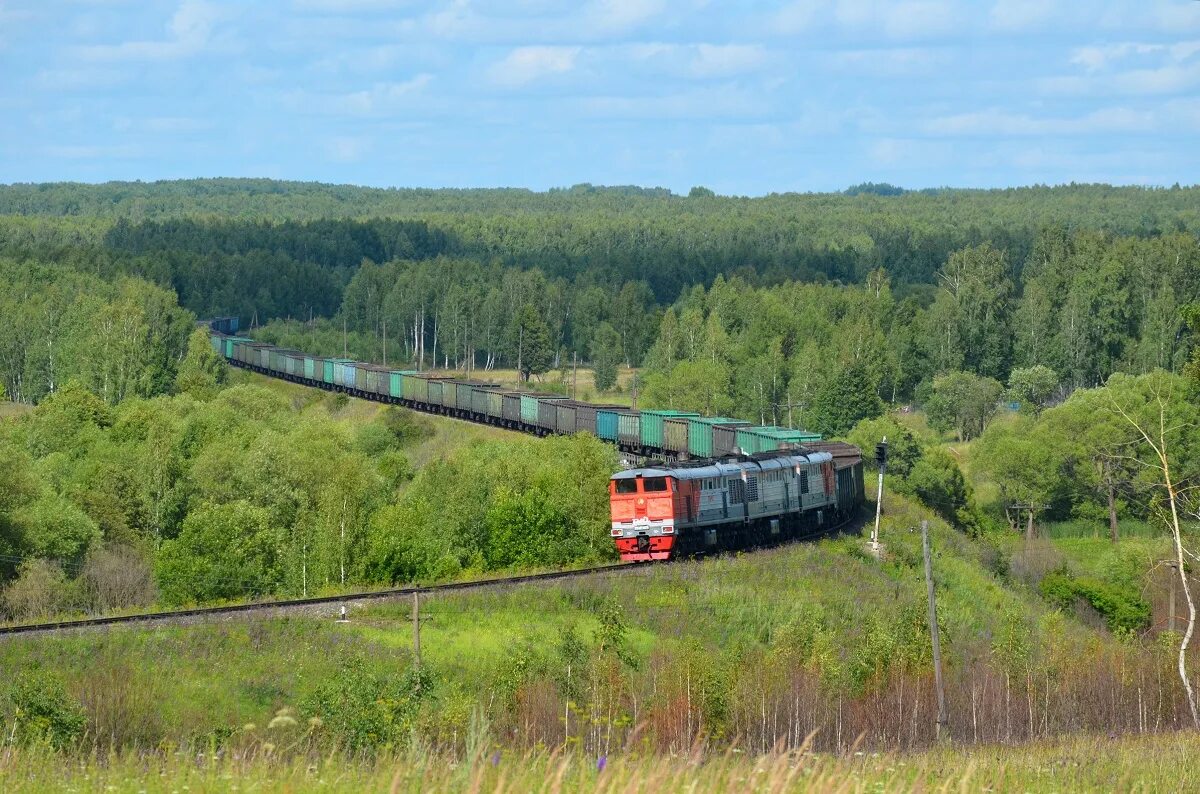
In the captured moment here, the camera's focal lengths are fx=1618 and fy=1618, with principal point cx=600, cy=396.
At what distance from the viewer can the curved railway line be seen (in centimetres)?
3275

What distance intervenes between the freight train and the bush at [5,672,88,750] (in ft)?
71.9

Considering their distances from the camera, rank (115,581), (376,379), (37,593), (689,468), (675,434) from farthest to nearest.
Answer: (376,379), (675,434), (115,581), (37,593), (689,468)

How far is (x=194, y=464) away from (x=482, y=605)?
31004 millimetres

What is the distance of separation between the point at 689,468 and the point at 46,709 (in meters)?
25.2

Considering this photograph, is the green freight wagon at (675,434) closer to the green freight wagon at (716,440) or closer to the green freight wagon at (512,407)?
the green freight wagon at (716,440)

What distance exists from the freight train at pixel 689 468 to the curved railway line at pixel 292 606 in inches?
98.7

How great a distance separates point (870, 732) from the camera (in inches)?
1218

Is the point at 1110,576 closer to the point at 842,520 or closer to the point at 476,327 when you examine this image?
the point at 842,520

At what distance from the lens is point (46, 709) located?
24.3 m

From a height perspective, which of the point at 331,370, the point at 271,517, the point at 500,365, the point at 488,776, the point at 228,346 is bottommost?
the point at 271,517

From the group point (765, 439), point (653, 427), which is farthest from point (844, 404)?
point (765, 439)

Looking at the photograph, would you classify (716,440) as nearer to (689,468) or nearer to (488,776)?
(689,468)

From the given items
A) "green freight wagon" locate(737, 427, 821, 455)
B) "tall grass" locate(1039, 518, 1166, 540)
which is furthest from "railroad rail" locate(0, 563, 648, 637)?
"tall grass" locate(1039, 518, 1166, 540)

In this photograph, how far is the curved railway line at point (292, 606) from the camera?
32.8m
